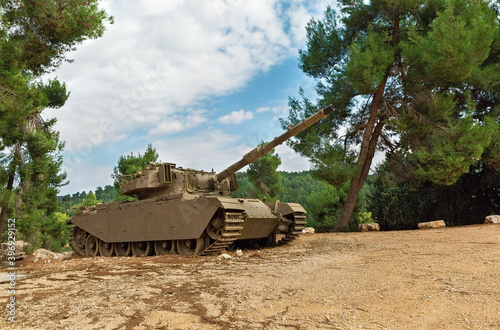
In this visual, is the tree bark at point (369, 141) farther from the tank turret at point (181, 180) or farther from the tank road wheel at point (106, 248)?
the tank road wheel at point (106, 248)

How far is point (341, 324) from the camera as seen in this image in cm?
351

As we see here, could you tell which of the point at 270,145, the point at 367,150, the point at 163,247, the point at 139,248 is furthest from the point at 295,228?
the point at 367,150

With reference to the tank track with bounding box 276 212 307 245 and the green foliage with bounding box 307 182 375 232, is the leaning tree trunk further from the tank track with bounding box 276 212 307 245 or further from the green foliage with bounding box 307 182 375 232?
the green foliage with bounding box 307 182 375 232

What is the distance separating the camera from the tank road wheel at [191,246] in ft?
32.2

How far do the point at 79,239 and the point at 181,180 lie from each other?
5.28 meters

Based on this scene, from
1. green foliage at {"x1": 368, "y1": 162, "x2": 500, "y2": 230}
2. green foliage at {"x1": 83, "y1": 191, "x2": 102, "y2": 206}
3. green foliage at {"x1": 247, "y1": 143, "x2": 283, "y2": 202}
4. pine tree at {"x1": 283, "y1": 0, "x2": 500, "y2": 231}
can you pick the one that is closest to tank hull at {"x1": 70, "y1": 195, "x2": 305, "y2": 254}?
pine tree at {"x1": 283, "y1": 0, "x2": 500, "y2": 231}

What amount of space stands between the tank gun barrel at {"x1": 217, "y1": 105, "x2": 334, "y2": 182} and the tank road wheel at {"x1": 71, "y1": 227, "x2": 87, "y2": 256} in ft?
18.3

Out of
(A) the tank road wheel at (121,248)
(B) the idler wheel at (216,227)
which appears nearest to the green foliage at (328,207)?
(A) the tank road wheel at (121,248)

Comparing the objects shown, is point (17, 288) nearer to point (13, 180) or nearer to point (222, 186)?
point (222, 186)

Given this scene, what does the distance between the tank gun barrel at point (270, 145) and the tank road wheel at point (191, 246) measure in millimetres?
2540

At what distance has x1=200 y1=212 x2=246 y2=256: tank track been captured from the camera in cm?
915

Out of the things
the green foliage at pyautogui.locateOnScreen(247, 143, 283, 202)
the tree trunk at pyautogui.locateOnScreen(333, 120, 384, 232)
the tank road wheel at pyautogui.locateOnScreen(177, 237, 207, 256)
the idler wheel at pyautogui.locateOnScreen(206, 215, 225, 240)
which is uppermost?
the green foliage at pyautogui.locateOnScreen(247, 143, 283, 202)

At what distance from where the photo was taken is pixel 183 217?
995 centimetres

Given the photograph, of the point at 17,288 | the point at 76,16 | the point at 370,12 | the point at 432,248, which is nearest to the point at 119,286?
the point at 17,288
